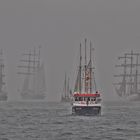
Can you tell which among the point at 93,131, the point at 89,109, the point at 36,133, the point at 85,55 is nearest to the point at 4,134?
the point at 36,133

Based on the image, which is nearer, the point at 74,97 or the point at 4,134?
the point at 4,134

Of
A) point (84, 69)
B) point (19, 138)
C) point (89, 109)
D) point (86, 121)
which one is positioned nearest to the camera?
point (19, 138)

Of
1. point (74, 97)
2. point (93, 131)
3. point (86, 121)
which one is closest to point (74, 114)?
point (74, 97)

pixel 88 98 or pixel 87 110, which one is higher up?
pixel 88 98

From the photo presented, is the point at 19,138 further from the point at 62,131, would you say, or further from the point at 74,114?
the point at 74,114

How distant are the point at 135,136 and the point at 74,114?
160ft

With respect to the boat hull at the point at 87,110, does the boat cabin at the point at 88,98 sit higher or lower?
higher

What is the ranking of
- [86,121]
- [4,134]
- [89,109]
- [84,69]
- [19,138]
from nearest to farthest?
[19,138], [4,134], [86,121], [89,109], [84,69]

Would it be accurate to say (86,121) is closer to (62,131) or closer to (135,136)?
(62,131)

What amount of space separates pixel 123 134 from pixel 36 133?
10.4m

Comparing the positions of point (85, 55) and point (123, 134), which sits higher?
point (85, 55)

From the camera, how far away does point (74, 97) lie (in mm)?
132000

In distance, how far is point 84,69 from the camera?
13850cm

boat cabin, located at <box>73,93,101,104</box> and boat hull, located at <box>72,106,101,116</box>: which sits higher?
boat cabin, located at <box>73,93,101,104</box>
